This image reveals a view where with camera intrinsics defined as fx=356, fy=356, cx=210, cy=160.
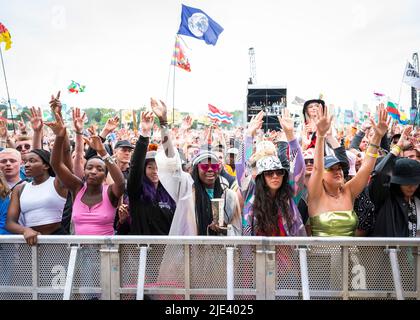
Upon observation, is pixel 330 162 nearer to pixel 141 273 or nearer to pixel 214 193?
pixel 214 193

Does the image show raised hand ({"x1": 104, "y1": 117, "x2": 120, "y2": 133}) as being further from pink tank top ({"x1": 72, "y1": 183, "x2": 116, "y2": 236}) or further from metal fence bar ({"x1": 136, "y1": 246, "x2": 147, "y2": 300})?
metal fence bar ({"x1": 136, "y1": 246, "x2": 147, "y2": 300})

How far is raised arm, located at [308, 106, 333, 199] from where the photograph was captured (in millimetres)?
2918

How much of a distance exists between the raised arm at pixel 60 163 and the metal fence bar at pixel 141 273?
142 centimetres

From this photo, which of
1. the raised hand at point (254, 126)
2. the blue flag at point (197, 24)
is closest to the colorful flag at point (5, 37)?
the blue flag at point (197, 24)

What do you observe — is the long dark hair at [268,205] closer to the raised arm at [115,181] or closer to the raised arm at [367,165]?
the raised arm at [367,165]

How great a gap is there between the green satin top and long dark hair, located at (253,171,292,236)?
0.28 meters

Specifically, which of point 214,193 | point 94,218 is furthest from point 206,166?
point 94,218

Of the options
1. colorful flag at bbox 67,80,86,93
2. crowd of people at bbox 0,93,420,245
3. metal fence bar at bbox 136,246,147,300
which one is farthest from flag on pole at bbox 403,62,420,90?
colorful flag at bbox 67,80,86,93

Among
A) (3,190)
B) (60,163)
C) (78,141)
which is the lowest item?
(3,190)

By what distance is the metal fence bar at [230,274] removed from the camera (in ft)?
6.91

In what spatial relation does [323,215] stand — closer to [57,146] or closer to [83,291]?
[83,291]

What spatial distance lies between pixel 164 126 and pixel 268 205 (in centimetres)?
110

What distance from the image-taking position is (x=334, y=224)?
2828 mm

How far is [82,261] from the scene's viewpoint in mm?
2252
